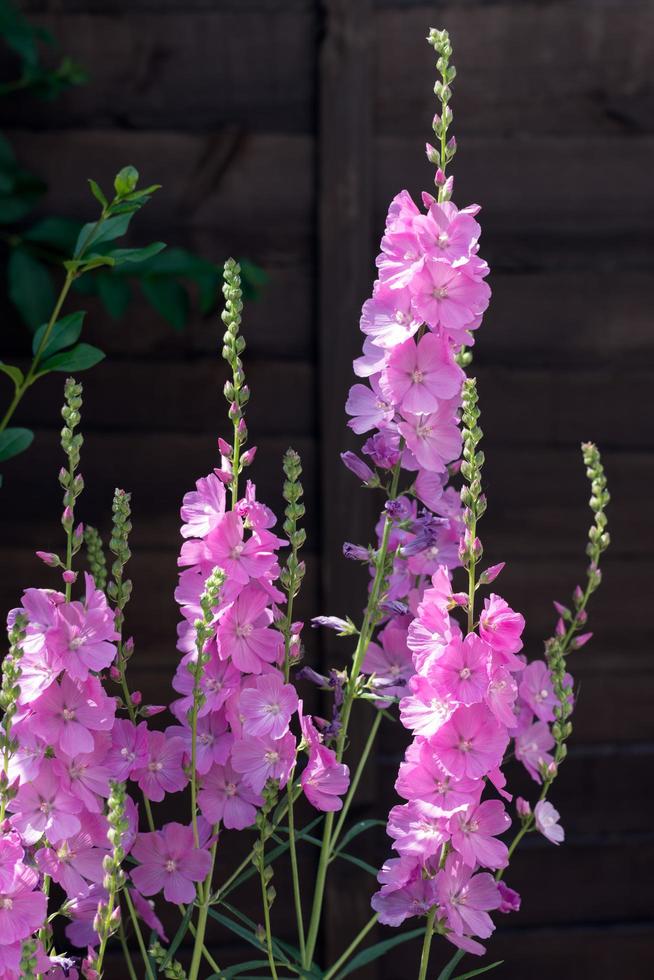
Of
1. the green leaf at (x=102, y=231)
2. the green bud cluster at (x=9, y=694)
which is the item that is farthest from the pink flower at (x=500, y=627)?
the green leaf at (x=102, y=231)

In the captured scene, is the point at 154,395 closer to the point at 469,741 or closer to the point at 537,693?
the point at 537,693

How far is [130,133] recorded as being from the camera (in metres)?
1.87

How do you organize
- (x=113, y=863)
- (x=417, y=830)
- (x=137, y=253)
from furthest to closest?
(x=137, y=253)
(x=417, y=830)
(x=113, y=863)

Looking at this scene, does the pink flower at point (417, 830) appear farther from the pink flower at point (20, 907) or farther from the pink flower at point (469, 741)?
the pink flower at point (20, 907)

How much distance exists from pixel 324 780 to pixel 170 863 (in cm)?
11

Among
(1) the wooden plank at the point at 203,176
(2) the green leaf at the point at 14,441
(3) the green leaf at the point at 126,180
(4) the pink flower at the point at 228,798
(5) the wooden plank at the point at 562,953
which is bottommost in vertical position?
(5) the wooden plank at the point at 562,953

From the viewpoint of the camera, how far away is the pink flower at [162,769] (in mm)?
749

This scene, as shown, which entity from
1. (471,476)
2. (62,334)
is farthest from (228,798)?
(62,334)

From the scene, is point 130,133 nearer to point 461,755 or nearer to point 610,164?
point 610,164

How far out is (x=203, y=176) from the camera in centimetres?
189

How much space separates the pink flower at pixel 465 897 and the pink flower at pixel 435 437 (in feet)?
0.74

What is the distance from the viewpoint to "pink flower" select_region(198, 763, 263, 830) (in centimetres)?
75

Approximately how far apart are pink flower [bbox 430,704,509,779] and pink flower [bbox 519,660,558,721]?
0.60 feet

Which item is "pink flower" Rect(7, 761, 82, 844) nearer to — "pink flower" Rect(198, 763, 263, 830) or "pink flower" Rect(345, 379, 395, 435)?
"pink flower" Rect(198, 763, 263, 830)
